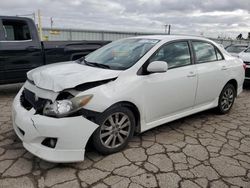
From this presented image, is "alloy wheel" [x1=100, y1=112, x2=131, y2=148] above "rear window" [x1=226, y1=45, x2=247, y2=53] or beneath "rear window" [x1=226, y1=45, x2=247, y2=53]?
beneath

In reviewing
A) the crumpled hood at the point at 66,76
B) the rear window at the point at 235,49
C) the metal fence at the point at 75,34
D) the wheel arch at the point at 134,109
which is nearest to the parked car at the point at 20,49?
the crumpled hood at the point at 66,76

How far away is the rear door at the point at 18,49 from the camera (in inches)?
219

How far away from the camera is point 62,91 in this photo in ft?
9.34

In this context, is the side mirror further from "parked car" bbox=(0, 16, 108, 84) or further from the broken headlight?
"parked car" bbox=(0, 16, 108, 84)

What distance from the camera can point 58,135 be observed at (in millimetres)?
2680

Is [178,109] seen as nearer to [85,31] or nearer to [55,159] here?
[55,159]

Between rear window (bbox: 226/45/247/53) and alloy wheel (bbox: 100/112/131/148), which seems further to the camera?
rear window (bbox: 226/45/247/53)

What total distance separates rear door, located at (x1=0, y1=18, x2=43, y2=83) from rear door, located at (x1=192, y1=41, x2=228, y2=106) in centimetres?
372

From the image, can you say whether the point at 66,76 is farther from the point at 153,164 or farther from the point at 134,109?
the point at 153,164

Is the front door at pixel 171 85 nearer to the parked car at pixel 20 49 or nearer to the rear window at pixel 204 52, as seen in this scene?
the rear window at pixel 204 52

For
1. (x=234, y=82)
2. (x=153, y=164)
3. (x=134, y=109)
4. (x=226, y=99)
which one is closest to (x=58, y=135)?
(x=134, y=109)

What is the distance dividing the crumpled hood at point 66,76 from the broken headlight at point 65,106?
0.16m

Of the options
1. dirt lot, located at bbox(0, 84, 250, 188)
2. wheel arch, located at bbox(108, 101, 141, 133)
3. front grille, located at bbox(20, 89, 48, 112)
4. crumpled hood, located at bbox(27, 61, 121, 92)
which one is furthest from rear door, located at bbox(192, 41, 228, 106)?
front grille, located at bbox(20, 89, 48, 112)

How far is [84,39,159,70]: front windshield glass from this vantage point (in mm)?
3521
